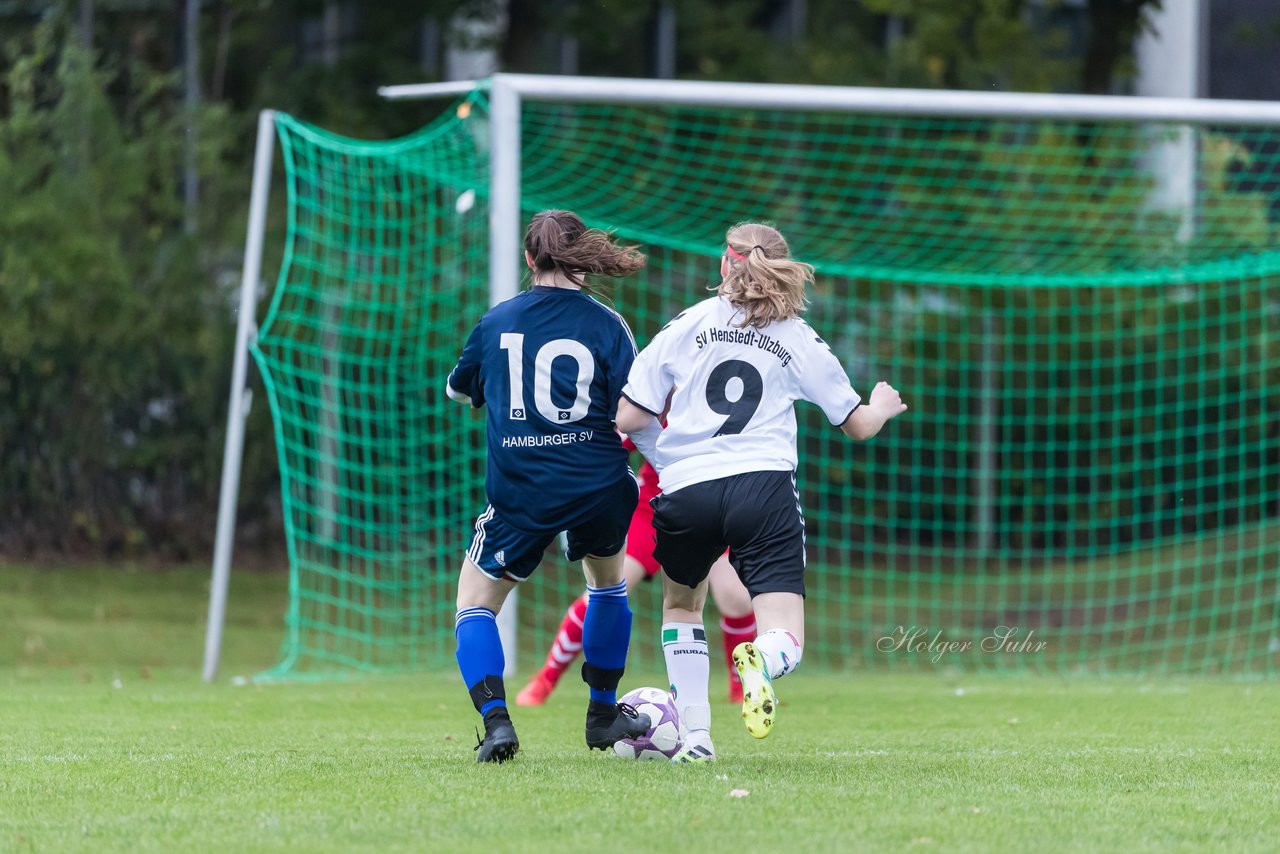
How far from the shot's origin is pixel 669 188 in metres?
13.9

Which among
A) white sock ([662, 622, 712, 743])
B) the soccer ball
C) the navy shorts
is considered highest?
the navy shorts

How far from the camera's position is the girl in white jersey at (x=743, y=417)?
4719 mm

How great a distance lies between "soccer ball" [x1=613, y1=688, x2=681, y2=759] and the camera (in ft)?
16.6

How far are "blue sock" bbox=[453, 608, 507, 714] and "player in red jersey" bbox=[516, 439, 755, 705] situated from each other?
1990 millimetres

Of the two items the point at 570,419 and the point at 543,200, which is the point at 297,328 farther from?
the point at 570,419

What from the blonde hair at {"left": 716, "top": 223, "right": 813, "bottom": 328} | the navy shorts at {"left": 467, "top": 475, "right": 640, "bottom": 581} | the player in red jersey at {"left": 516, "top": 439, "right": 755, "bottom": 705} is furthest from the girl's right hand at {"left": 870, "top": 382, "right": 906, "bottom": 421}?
the player in red jersey at {"left": 516, "top": 439, "right": 755, "bottom": 705}

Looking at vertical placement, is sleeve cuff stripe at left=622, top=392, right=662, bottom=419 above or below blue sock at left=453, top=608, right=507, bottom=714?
above

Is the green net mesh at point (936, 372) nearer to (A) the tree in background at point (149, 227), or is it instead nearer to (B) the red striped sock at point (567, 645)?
(A) the tree in background at point (149, 227)

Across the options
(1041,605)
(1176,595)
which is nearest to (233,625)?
(1041,605)

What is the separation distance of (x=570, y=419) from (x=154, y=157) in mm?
9272

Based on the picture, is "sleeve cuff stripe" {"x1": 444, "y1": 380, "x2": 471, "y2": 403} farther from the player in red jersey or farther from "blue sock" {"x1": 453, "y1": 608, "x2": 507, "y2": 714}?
the player in red jersey

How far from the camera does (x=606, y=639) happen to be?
5.23 metres

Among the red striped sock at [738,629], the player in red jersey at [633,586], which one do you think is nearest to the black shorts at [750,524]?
the player in red jersey at [633,586]

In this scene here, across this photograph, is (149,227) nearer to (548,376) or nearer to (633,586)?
(633,586)
